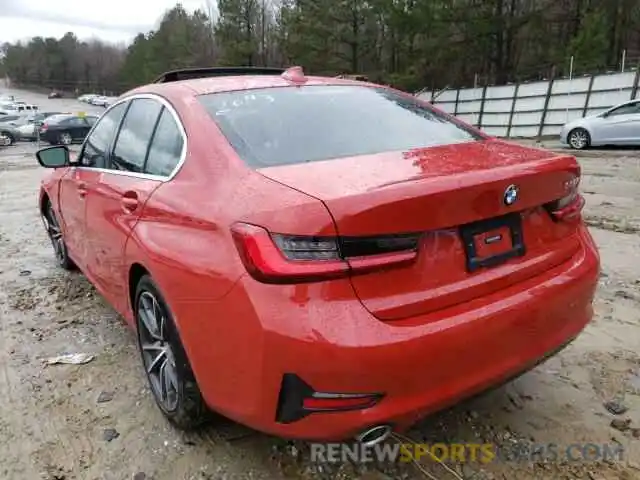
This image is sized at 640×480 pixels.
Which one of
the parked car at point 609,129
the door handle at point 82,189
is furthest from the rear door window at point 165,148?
the parked car at point 609,129

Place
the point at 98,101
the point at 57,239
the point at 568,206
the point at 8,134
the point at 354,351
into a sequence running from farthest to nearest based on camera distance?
the point at 98,101
the point at 8,134
the point at 57,239
the point at 568,206
the point at 354,351

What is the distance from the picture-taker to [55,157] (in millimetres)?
3785

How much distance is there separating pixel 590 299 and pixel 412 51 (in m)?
33.2

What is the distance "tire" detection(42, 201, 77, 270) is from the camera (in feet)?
15.3

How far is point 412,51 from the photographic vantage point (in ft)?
109

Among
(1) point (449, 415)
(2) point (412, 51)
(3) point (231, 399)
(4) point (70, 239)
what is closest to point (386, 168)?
(3) point (231, 399)

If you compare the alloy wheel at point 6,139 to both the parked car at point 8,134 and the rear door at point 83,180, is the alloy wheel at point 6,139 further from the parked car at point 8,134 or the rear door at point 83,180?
the rear door at point 83,180

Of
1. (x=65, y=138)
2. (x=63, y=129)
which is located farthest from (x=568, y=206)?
(x=63, y=129)

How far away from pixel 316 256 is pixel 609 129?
47.2 ft

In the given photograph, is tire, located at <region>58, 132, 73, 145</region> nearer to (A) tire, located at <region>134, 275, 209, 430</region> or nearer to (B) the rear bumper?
(A) tire, located at <region>134, 275, 209, 430</region>

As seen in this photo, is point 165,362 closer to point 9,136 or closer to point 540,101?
point 540,101

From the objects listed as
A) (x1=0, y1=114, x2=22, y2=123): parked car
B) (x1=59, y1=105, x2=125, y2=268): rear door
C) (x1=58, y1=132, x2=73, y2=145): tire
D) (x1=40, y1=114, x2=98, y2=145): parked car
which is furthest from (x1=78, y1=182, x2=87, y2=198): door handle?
(x1=0, y1=114, x2=22, y2=123): parked car

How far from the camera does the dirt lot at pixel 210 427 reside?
7.34 ft

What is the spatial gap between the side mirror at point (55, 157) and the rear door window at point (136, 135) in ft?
2.64
